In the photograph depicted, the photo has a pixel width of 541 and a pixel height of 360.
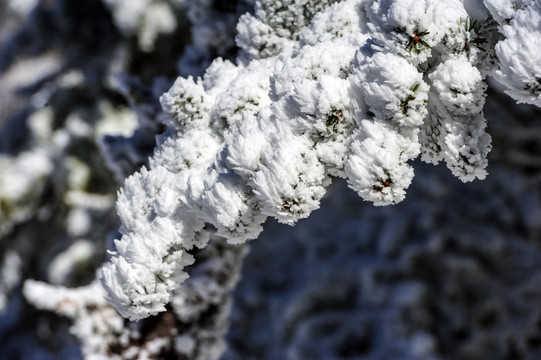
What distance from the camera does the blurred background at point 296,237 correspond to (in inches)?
133

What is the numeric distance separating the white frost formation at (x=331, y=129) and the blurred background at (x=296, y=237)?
1990mm

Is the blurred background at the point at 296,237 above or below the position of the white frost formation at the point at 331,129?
below

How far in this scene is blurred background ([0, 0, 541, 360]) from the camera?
11.1ft

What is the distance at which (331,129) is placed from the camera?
3.33 feet

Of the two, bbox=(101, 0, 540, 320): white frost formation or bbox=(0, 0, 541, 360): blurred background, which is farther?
bbox=(0, 0, 541, 360): blurred background

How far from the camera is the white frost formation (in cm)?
94

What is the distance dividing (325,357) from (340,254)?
2.67 feet

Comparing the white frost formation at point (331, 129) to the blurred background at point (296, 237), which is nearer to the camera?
the white frost formation at point (331, 129)

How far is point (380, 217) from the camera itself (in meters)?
3.89

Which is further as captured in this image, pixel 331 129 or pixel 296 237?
pixel 296 237

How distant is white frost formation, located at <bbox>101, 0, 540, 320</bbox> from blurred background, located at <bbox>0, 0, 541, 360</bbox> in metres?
1.99

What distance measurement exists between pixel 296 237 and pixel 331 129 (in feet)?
10.4

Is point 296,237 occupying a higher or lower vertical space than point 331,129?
lower

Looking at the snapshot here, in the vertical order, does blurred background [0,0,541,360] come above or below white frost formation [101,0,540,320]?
below
